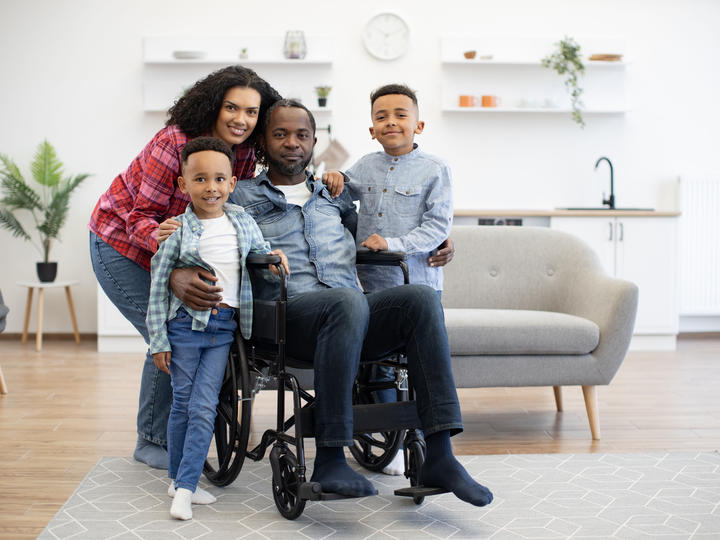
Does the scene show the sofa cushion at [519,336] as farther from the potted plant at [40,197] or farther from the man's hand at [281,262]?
the potted plant at [40,197]

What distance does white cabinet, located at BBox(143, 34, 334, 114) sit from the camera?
5211 mm

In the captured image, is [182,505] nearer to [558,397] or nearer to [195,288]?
[195,288]

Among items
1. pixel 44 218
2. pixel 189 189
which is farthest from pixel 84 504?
pixel 44 218

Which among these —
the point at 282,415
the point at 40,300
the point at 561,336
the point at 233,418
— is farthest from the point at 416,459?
the point at 40,300

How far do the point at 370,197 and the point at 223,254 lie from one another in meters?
0.57

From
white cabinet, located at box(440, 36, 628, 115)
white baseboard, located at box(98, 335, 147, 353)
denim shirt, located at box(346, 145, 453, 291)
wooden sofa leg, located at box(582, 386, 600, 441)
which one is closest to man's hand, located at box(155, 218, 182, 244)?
denim shirt, located at box(346, 145, 453, 291)

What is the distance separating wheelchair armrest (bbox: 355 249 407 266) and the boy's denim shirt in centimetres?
3

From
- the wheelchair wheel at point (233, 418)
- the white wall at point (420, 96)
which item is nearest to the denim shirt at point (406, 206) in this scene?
the wheelchair wheel at point (233, 418)

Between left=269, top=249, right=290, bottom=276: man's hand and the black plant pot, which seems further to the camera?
the black plant pot

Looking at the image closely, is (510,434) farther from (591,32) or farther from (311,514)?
(591,32)

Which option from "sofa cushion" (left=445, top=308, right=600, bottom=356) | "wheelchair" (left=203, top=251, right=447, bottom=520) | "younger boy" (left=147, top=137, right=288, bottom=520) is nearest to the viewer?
"wheelchair" (left=203, top=251, right=447, bottom=520)

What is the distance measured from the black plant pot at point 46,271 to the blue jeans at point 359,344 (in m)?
3.27

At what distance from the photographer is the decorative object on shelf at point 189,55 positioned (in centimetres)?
511

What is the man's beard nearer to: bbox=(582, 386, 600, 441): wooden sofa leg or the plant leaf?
bbox=(582, 386, 600, 441): wooden sofa leg
